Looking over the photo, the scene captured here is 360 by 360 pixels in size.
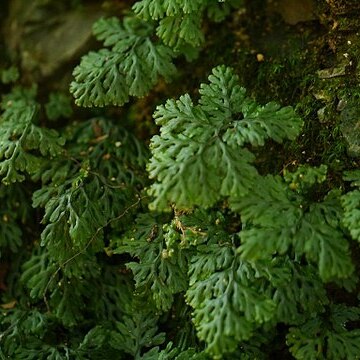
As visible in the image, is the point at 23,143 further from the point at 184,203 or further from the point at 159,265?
the point at 184,203

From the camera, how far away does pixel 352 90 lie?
219 centimetres

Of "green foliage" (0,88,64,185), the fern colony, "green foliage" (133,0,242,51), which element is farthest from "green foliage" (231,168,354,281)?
"green foliage" (0,88,64,185)

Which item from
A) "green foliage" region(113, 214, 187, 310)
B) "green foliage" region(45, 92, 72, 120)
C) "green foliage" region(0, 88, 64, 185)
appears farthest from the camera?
"green foliage" region(45, 92, 72, 120)

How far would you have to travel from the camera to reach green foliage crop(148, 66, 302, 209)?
1.81m

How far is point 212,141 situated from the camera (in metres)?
1.92

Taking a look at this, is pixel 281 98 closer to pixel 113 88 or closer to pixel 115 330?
pixel 113 88

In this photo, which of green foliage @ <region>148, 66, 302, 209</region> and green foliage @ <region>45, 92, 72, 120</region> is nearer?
green foliage @ <region>148, 66, 302, 209</region>

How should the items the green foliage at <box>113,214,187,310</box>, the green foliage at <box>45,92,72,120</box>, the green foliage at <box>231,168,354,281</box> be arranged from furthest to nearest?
the green foliage at <box>45,92,72,120</box>
the green foliage at <box>113,214,187,310</box>
the green foliage at <box>231,168,354,281</box>

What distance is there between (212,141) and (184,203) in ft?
0.86

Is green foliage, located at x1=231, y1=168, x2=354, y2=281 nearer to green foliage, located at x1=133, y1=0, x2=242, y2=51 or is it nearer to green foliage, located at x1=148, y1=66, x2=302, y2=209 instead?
green foliage, located at x1=148, y1=66, x2=302, y2=209

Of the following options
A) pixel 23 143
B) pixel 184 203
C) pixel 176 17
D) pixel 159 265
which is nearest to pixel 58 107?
pixel 23 143

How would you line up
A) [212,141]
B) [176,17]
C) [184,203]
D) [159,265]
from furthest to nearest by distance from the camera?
1. [176,17]
2. [159,265]
3. [212,141]
4. [184,203]

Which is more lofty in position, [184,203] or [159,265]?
[184,203]

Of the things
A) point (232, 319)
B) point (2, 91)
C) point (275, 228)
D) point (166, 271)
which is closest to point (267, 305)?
point (232, 319)
